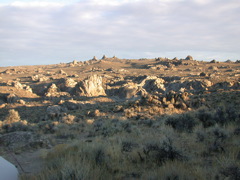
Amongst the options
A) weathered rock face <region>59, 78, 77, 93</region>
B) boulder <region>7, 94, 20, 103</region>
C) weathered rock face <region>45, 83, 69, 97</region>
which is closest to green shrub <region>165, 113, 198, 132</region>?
boulder <region>7, 94, 20, 103</region>

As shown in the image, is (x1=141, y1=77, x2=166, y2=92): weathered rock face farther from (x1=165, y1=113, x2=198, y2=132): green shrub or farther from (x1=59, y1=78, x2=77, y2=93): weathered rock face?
(x1=165, y1=113, x2=198, y2=132): green shrub

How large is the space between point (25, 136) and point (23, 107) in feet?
71.7

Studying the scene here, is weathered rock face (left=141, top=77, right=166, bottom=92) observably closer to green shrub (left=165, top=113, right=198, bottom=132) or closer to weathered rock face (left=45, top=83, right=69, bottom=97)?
weathered rock face (left=45, top=83, right=69, bottom=97)

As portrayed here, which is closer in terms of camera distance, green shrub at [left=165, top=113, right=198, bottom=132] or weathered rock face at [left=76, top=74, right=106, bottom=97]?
green shrub at [left=165, top=113, right=198, bottom=132]

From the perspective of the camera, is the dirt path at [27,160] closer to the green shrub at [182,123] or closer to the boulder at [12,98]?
the green shrub at [182,123]

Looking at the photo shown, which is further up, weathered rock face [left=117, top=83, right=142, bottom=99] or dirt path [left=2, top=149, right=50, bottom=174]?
dirt path [left=2, top=149, right=50, bottom=174]

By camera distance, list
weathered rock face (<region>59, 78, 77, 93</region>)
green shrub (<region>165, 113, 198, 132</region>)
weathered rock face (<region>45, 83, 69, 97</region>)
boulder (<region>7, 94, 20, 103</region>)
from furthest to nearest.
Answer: weathered rock face (<region>59, 78, 77, 93</region>) → weathered rock face (<region>45, 83, 69, 97</region>) → boulder (<region>7, 94, 20, 103</region>) → green shrub (<region>165, 113, 198, 132</region>)

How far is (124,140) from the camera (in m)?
8.00

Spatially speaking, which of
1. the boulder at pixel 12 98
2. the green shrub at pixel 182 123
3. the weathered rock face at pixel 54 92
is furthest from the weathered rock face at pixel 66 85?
the green shrub at pixel 182 123

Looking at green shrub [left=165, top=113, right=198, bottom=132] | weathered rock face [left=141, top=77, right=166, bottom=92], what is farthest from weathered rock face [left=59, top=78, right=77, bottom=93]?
green shrub [left=165, top=113, right=198, bottom=132]

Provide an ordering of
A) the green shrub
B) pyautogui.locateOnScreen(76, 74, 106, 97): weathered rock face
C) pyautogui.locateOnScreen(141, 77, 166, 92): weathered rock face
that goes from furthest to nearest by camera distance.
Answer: pyautogui.locateOnScreen(141, 77, 166, 92): weathered rock face < pyautogui.locateOnScreen(76, 74, 106, 97): weathered rock face < the green shrub

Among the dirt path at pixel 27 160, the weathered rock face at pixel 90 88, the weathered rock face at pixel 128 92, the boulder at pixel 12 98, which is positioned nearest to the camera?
the dirt path at pixel 27 160

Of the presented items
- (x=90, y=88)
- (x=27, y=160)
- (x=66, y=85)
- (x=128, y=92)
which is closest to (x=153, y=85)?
(x=128, y=92)

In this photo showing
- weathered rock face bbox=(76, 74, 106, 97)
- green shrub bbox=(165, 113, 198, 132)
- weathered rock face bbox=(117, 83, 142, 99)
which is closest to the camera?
green shrub bbox=(165, 113, 198, 132)
